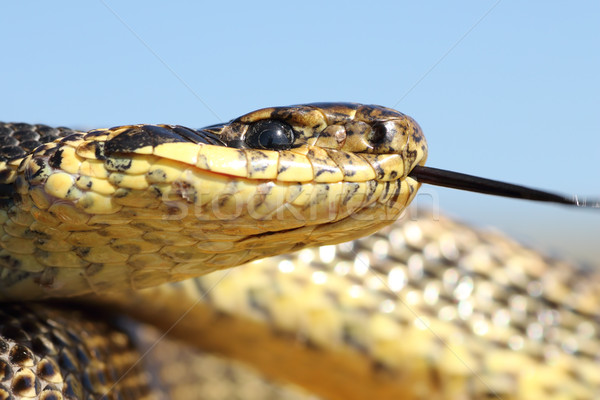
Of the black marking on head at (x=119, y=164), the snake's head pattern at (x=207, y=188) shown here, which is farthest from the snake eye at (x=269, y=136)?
the black marking on head at (x=119, y=164)

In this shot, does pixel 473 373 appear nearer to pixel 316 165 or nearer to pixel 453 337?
pixel 453 337

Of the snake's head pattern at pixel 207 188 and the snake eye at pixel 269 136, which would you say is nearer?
the snake's head pattern at pixel 207 188

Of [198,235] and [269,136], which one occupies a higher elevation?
[269,136]

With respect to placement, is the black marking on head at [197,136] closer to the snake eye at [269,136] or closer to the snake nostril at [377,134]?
the snake eye at [269,136]

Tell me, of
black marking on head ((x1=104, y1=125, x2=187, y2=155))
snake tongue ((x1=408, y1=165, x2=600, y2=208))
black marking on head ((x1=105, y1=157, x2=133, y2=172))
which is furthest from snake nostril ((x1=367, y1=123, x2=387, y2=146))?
black marking on head ((x1=105, y1=157, x2=133, y2=172))

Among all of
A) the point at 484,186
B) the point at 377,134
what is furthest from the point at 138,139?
the point at 484,186

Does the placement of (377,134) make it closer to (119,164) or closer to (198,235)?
(198,235)
